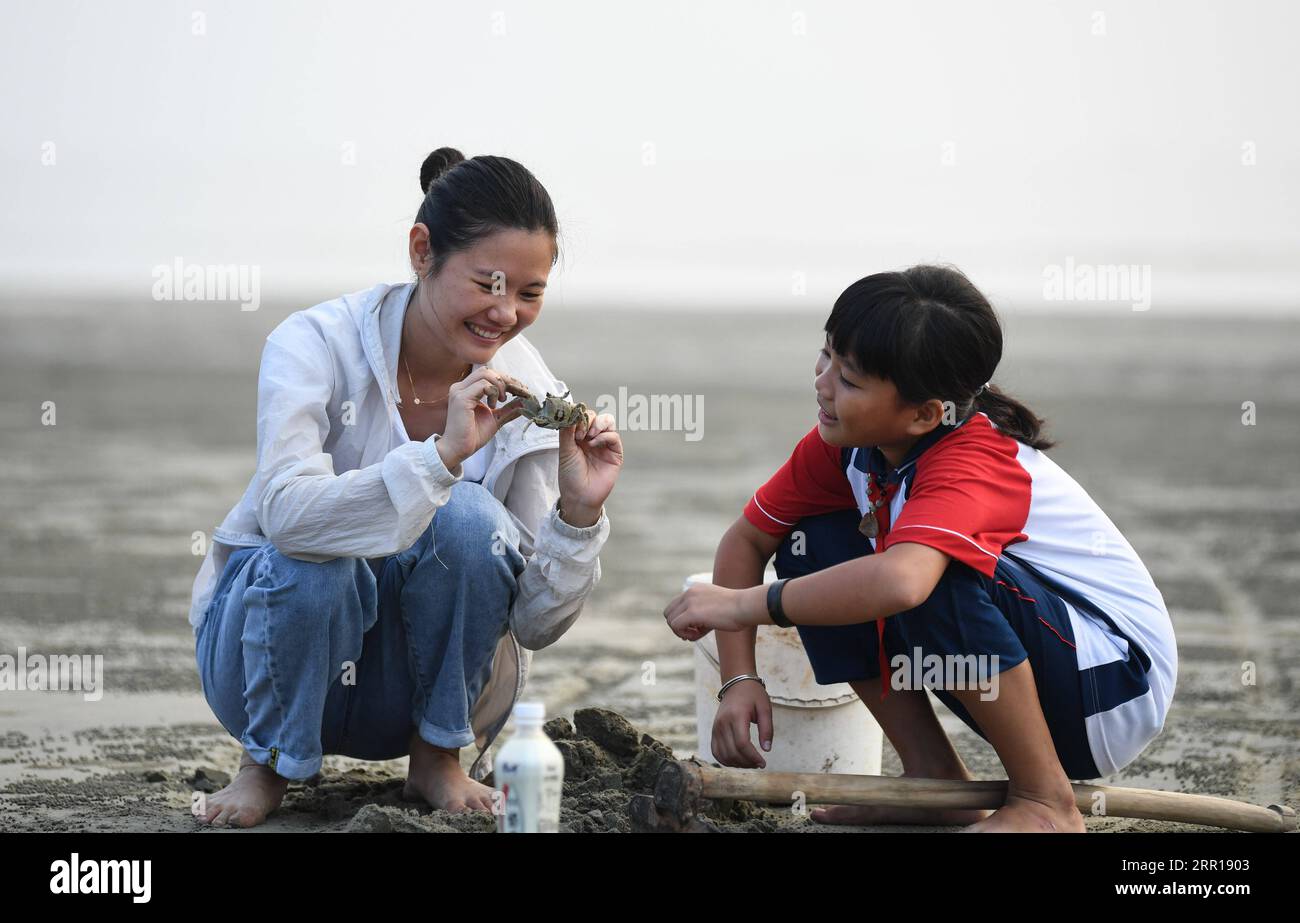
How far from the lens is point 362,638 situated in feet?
10.9

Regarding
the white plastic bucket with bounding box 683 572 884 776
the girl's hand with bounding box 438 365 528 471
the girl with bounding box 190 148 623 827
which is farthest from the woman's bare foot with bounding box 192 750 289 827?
the white plastic bucket with bounding box 683 572 884 776

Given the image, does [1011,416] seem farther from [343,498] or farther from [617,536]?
[617,536]

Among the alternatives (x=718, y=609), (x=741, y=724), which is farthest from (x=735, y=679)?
(x=718, y=609)

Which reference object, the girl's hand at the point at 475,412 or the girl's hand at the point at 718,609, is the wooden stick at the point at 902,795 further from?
the girl's hand at the point at 475,412

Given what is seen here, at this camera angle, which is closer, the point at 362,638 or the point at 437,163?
the point at 362,638

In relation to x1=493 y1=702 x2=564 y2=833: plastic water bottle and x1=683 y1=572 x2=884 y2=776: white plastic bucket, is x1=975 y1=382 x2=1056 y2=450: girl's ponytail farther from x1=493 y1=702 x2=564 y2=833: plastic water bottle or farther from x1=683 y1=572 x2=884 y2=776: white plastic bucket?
x1=493 y1=702 x2=564 y2=833: plastic water bottle

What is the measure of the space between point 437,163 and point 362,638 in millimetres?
1221

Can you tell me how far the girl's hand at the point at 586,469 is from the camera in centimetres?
334

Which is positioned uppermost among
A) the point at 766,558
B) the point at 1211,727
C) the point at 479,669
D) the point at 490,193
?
the point at 490,193

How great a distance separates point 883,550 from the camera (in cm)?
313

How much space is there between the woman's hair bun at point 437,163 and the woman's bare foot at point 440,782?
139 centimetres
